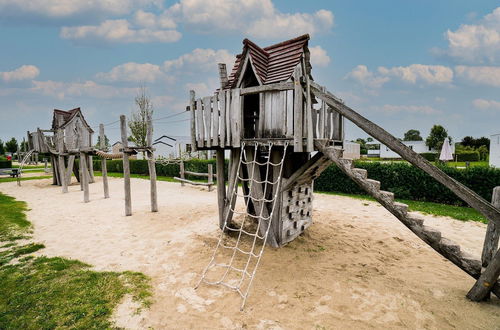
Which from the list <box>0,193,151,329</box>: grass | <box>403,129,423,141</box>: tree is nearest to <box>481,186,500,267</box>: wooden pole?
<box>0,193,151,329</box>: grass

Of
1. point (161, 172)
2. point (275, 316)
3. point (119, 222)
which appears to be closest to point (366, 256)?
point (275, 316)

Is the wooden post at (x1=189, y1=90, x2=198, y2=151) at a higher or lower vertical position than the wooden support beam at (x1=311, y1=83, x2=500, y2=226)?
higher

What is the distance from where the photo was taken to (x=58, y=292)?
16.1ft

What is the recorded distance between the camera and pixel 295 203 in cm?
748

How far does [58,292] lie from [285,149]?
17.1 feet

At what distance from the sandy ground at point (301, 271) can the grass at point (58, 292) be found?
1.02 ft

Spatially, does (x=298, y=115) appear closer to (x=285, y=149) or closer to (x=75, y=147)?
(x=285, y=149)

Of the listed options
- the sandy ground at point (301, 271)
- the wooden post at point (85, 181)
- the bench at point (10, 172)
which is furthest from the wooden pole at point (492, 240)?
the bench at point (10, 172)

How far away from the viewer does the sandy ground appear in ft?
13.5

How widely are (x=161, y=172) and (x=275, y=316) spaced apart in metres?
24.6

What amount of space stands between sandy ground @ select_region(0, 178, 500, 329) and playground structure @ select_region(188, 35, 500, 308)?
0.42 meters

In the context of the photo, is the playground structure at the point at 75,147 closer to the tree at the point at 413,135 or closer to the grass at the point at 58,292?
the grass at the point at 58,292

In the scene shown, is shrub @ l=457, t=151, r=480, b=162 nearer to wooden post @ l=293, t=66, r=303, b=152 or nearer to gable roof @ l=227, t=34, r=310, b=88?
gable roof @ l=227, t=34, r=310, b=88

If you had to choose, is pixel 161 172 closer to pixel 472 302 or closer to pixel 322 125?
pixel 322 125
